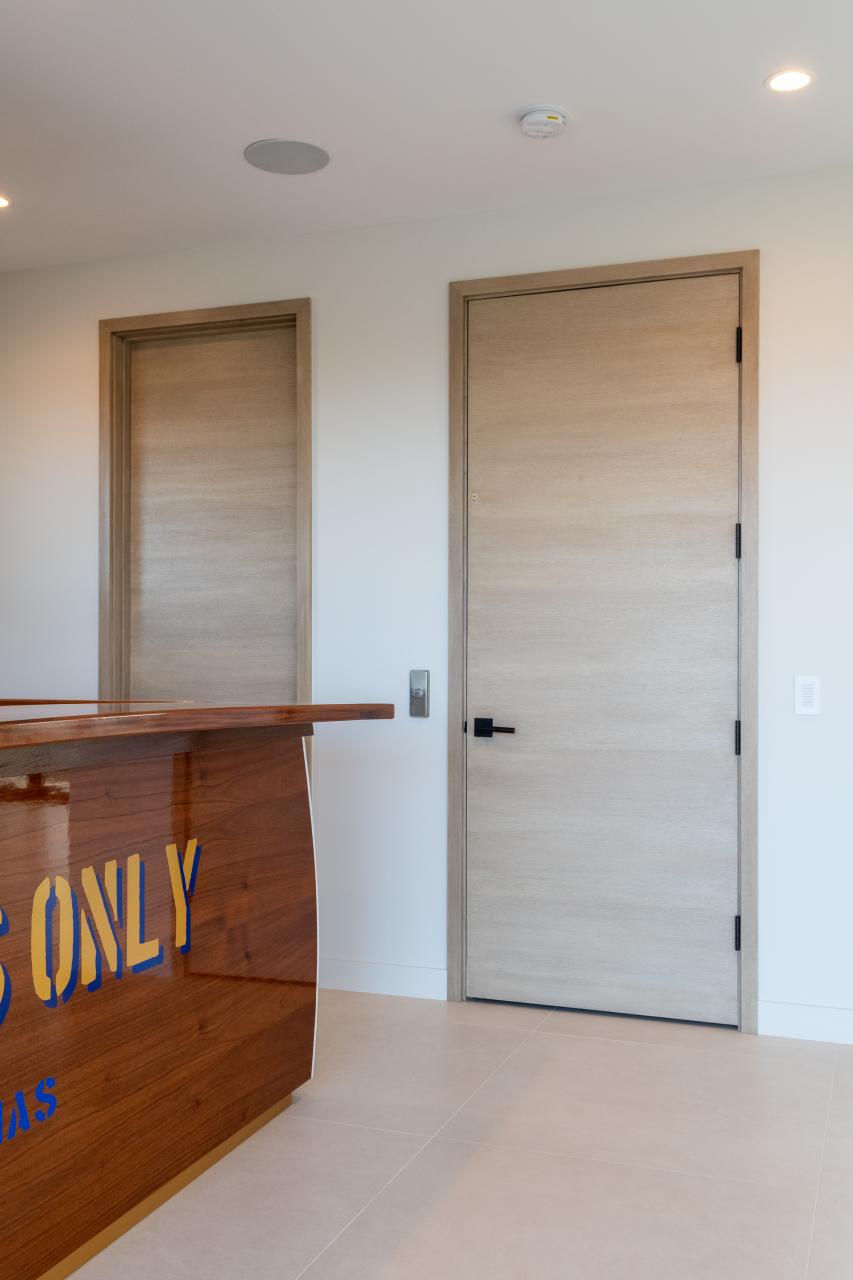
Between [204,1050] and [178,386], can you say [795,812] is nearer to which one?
[204,1050]

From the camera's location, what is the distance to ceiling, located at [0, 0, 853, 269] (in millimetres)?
2768

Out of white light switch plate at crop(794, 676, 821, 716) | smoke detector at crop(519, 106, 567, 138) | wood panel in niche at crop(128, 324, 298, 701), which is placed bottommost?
white light switch plate at crop(794, 676, 821, 716)

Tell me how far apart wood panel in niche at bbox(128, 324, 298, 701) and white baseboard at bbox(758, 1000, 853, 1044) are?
1999 millimetres

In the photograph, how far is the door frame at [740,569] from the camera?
3.67 m

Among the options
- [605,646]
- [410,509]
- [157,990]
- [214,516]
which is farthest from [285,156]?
[157,990]

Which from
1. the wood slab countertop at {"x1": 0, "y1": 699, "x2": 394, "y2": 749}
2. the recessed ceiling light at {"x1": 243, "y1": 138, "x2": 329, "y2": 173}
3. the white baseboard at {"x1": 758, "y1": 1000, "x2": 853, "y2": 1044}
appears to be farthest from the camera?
the white baseboard at {"x1": 758, "y1": 1000, "x2": 853, "y2": 1044}

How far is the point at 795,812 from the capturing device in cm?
364

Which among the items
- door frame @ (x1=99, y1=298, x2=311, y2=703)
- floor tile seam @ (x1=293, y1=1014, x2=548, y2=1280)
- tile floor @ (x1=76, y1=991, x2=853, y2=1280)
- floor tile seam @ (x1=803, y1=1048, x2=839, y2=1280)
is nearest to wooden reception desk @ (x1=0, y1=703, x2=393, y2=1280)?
tile floor @ (x1=76, y1=991, x2=853, y2=1280)

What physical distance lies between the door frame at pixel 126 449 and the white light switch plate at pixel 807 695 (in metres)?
1.72

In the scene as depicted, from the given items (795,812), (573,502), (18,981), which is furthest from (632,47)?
(18,981)

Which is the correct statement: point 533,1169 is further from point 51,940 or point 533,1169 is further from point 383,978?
point 383,978

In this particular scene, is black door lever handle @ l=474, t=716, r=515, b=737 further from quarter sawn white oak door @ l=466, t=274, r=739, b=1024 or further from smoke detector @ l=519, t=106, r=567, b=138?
smoke detector @ l=519, t=106, r=567, b=138

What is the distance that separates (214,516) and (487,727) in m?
1.38

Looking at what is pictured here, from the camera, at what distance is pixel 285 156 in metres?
3.54
